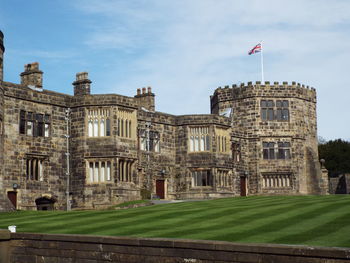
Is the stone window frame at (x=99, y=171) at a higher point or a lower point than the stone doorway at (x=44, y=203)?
higher

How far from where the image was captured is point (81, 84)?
45.1 meters

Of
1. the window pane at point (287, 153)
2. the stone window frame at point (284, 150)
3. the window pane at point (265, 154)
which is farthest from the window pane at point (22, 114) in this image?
the window pane at point (287, 153)

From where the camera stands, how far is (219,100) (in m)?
58.8

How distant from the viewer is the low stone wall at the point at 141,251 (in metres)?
13.4

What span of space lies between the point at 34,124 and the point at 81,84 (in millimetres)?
6084

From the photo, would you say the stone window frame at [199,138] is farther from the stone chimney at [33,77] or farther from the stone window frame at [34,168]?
the stone window frame at [34,168]

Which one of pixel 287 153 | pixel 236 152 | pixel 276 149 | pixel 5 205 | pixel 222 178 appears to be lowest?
pixel 5 205

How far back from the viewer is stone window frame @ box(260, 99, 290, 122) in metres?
56.7

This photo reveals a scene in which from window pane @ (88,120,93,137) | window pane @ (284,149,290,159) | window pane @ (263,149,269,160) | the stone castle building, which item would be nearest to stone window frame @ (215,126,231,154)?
the stone castle building

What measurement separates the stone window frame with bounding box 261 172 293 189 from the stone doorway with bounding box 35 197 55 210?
2227cm

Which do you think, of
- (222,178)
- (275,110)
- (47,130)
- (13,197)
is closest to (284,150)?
(275,110)

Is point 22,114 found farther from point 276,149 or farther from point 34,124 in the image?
point 276,149

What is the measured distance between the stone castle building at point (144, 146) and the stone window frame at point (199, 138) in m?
0.08

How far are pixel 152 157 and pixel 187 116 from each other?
5049mm
